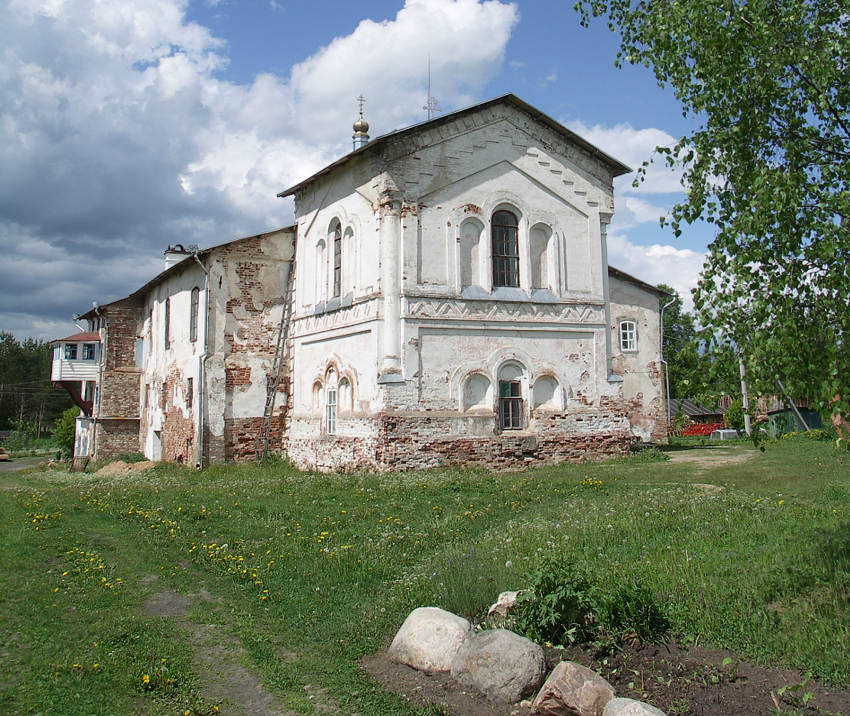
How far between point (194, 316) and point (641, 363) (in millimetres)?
17332

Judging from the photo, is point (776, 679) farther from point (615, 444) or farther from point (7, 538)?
point (615, 444)

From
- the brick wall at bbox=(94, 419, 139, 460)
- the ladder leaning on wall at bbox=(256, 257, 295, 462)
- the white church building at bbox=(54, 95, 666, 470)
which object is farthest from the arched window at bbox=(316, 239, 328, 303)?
the brick wall at bbox=(94, 419, 139, 460)

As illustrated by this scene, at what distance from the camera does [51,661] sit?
578cm

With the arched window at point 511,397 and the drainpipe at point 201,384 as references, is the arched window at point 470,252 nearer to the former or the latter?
the arched window at point 511,397

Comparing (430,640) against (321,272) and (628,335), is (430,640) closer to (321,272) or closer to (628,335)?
(321,272)

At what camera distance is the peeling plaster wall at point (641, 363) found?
28.2 m

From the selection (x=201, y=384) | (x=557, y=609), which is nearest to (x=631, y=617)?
(x=557, y=609)

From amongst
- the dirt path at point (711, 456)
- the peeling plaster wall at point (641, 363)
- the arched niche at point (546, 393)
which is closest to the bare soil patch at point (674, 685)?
the dirt path at point (711, 456)

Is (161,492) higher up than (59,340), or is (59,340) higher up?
(59,340)

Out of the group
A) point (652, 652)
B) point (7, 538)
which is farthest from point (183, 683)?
point (7, 538)

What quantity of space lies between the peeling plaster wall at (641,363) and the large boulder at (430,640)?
23.3m

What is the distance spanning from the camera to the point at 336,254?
21047 millimetres

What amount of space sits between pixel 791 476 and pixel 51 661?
1442cm

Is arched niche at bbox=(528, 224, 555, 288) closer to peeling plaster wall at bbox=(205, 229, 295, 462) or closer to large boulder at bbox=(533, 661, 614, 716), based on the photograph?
peeling plaster wall at bbox=(205, 229, 295, 462)
